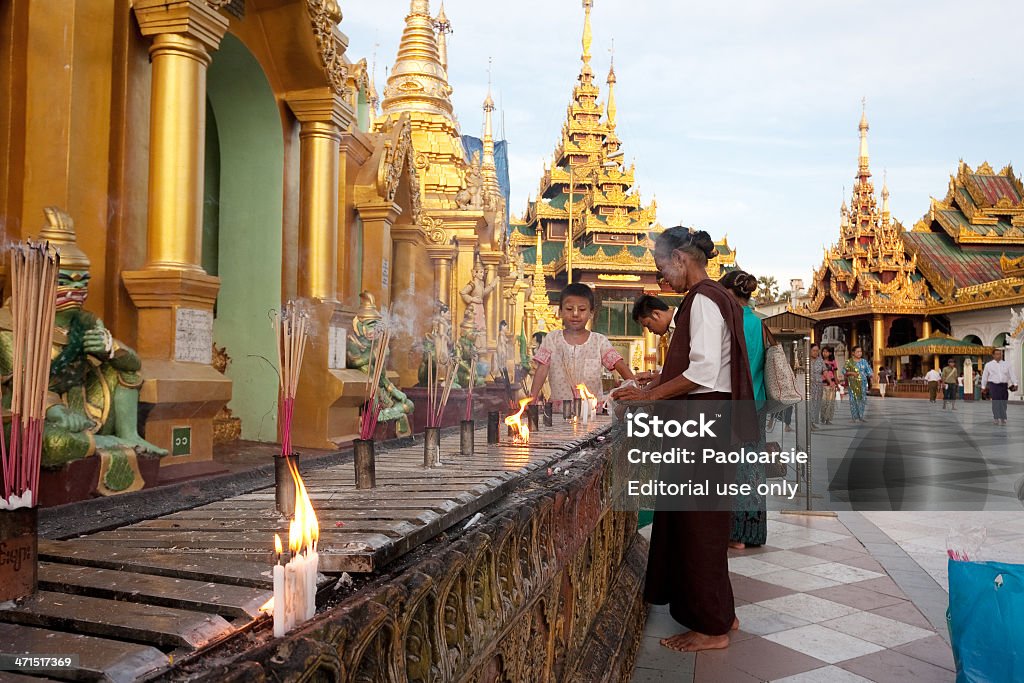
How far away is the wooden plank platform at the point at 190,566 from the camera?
100cm

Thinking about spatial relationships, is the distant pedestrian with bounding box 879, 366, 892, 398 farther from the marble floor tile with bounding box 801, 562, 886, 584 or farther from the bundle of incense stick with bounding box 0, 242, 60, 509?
the bundle of incense stick with bounding box 0, 242, 60, 509

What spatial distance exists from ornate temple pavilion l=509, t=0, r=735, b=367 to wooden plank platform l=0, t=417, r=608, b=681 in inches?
927

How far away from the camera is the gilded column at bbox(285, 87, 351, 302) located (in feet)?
19.7

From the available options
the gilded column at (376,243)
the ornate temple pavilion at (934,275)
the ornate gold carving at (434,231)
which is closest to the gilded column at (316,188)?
the gilded column at (376,243)

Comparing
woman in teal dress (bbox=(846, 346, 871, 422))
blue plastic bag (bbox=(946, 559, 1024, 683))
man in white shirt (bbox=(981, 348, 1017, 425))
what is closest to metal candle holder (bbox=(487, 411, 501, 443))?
blue plastic bag (bbox=(946, 559, 1024, 683))

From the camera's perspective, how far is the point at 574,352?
5.11 meters

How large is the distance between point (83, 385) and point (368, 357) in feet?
9.90

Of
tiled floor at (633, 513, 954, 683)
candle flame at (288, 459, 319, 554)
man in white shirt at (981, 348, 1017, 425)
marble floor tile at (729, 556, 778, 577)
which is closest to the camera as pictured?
candle flame at (288, 459, 319, 554)

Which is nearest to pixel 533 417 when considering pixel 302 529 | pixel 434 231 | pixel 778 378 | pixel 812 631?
pixel 778 378

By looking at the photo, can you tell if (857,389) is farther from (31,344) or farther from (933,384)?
(31,344)

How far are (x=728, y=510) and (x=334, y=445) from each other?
3.49 m

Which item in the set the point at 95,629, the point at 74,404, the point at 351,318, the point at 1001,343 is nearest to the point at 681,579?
the point at 95,629

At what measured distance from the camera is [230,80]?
5.90m

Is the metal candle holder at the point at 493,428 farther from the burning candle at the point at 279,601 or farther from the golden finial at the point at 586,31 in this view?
the golden finial at the point at 586,31
